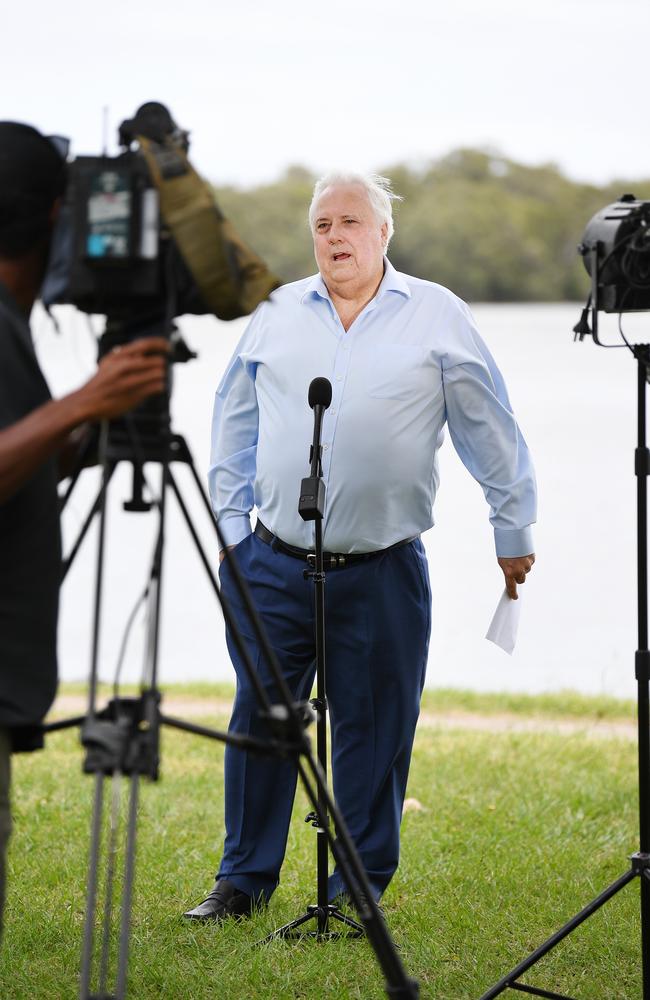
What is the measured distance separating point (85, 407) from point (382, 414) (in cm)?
159

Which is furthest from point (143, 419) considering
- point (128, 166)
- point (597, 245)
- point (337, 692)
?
point (337, 692)

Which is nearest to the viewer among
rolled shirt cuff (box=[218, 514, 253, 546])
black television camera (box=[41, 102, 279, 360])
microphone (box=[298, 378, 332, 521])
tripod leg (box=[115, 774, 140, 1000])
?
tripod leg (box=[115, 774, 140, 1000])

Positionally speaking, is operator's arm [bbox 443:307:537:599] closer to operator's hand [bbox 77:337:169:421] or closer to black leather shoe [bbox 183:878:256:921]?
black leather shoe [bbox 183:878:256:921]

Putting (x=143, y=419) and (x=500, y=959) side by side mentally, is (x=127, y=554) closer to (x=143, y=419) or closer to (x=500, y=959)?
(x=500, y=959)

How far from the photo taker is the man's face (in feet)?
12.1

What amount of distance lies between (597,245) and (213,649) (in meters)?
7.10

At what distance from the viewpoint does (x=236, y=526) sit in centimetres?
392

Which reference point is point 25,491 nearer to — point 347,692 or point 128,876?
point 128,876

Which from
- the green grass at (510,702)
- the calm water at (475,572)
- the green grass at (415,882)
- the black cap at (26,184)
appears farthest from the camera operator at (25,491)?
the green grass at (510,702)

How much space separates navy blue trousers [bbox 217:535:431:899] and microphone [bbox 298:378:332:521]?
43 cm

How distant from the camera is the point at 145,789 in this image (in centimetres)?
511

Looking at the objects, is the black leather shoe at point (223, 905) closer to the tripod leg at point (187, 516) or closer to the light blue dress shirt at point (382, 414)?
the light blue dress shirt at point (382, 414)

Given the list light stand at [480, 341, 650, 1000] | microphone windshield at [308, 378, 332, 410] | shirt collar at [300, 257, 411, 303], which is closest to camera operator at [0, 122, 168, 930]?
microphone windshield at [308, 378, 332, 410]

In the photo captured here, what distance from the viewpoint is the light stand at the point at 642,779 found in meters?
3.06
